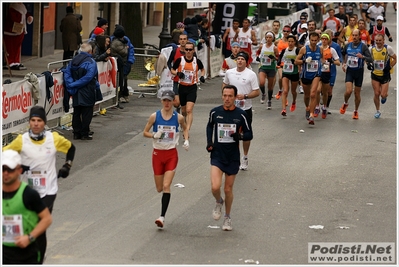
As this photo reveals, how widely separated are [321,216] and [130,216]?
244 cm

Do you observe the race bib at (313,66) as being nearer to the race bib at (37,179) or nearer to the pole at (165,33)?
the pole at (165,33)

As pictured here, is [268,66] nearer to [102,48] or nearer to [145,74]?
[145,74]

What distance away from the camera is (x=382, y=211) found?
40.2 feet

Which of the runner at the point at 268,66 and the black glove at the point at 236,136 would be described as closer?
the black glove at the point at 236,136

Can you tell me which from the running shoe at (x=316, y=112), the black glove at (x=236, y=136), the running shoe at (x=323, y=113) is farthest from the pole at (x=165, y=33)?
the black glove at (x=236, y=136)

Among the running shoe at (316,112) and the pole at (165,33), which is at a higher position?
the pole at (165,33)

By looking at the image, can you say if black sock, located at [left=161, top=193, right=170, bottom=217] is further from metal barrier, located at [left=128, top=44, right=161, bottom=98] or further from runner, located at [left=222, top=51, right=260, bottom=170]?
metal barrier, located at [left=128, top=44, right=161, bottom=98]

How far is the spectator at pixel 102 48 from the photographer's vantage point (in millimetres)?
18672

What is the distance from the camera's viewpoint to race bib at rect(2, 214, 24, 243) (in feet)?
24.9

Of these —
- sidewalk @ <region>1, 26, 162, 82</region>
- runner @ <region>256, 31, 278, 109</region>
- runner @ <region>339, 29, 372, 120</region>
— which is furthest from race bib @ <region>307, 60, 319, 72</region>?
sidewalk @ <region>1, 26, 162, 82</region>

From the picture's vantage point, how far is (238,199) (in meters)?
12.7

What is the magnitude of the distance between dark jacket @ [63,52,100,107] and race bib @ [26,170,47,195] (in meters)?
7.60

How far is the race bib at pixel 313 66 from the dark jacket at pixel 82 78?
477 centimetres

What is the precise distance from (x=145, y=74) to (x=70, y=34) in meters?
3.39
